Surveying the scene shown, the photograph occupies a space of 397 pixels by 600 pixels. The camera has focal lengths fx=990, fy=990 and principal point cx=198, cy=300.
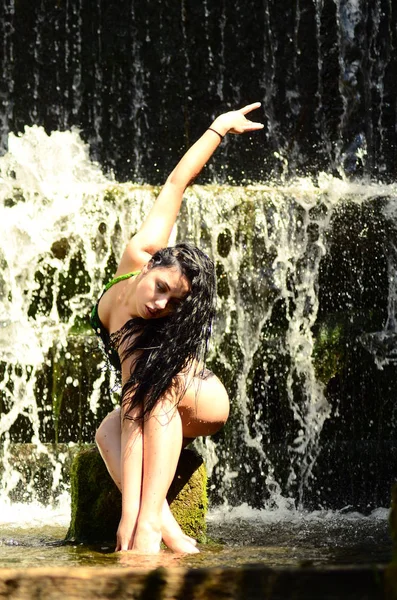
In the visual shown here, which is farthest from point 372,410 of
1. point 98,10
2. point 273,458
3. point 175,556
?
point 98,10

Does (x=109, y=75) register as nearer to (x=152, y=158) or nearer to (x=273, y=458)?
(x=152, y=158)

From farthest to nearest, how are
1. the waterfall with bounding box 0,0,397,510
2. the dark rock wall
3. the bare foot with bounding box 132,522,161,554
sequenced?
the dark rock wall → the waterfall with bounding box 0,0,397,510 → the bare foot with bounding box 132,522,161,554

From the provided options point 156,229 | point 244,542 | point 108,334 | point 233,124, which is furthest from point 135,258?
point 244,542

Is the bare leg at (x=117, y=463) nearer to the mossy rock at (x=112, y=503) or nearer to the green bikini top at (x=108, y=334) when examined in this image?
the green bikini top at (x=108, y=334)

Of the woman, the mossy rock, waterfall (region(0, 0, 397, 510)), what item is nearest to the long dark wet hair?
the woman

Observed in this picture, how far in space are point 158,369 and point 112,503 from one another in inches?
24.8

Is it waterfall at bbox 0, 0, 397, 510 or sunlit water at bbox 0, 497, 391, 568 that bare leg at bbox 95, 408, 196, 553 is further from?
waterfall at bbox 0, 0, 397, 510

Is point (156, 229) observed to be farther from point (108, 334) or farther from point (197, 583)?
point (197, 583)

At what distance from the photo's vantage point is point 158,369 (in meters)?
3.00

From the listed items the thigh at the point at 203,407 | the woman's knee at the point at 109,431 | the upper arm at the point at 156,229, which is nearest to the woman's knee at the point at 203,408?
the thigh at the point at 203,407

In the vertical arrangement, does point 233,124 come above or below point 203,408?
above

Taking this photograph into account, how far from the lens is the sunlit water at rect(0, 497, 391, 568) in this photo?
7.48ft

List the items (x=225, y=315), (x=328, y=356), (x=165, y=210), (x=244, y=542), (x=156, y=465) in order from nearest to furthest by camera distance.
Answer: (x=156, y=465)
(x=165, y=210)
(x=244, y=542)
(x=328, y=356)
(x=225, y=315)

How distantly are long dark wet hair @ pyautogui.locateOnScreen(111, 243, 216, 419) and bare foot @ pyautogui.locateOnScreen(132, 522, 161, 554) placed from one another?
1.12 feet
